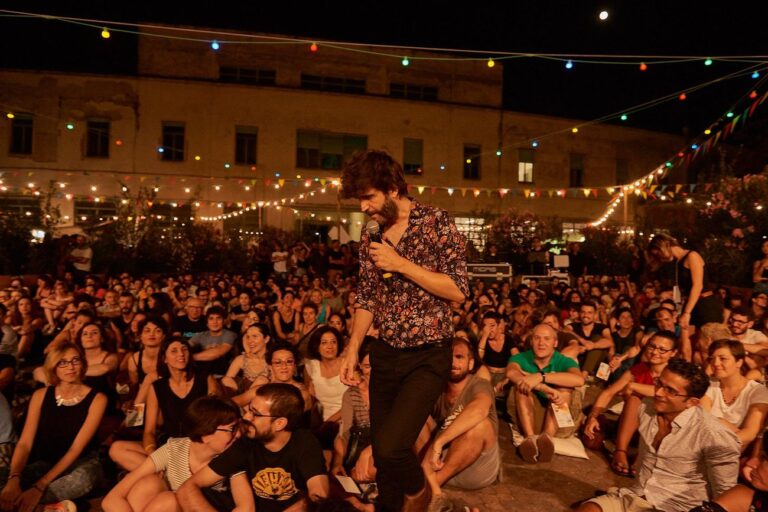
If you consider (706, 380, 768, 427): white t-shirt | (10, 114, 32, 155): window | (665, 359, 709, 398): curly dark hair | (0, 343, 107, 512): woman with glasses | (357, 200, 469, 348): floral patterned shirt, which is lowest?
(0, 343, 107, 512): woman with glasses

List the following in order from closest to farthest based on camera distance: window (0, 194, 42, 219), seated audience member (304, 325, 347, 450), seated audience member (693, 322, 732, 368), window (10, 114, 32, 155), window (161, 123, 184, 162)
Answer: seated audience member (304, 325, 347, 450)
seated audience member (693, 322, 732, 368)
window (0, 194, 42, 219)
window (10, 114, 32, 155)
window (161, 123, 184, 162)

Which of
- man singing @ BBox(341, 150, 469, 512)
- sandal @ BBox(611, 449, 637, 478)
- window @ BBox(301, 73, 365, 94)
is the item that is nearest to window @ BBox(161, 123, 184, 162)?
window @ BBox(301, 73, 365, 94)

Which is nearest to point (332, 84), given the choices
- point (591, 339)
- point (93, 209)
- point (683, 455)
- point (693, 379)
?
point (93, 209)

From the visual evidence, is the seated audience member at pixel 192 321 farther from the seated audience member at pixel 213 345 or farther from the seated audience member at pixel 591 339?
the seated audience member at pixel 591 339

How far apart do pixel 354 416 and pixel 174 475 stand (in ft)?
4.62

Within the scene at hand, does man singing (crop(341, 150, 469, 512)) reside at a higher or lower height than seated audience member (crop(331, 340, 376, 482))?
higher

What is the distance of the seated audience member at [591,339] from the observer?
7770mm

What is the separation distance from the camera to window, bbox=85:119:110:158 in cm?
2253

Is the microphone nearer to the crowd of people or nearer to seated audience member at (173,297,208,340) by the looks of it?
the crowd of people

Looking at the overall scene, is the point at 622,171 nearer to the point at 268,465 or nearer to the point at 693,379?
the point at 693,379

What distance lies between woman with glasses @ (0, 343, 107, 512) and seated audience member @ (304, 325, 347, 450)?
1.90 m

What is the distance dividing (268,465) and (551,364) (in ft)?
10.0

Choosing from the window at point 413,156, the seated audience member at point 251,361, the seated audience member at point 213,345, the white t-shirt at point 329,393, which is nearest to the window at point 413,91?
the window at point 413,156

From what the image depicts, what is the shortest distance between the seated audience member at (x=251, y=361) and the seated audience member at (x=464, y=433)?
7.16 ft
